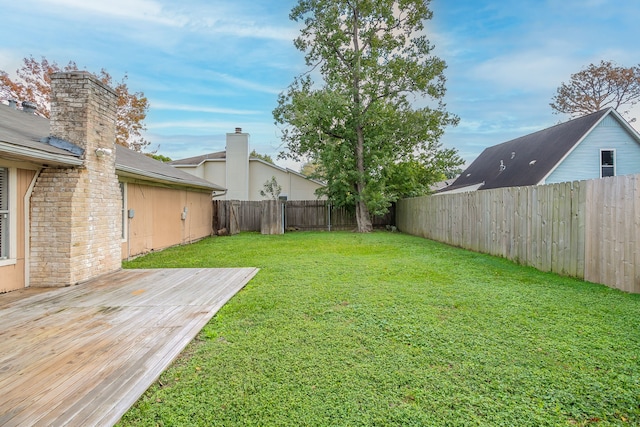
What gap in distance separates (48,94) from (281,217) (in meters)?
14.5

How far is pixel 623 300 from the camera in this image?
12.7 ft

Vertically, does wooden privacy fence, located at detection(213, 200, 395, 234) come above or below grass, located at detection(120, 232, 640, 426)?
above

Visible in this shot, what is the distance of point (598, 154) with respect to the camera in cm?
1402

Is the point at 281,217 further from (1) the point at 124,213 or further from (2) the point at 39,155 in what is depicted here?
(2) the point at 39,155

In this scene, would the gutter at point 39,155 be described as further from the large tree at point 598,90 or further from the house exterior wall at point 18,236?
the large tree at point 598,90

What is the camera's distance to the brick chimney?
4.59m

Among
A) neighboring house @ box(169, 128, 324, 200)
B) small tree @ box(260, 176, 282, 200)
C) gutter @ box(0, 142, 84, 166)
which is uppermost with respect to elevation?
neighboring house @ box(169, 128, 324, 200)

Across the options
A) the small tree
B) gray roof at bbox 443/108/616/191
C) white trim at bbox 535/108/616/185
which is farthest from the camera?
the small tree

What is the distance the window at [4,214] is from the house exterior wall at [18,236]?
5 centimetres

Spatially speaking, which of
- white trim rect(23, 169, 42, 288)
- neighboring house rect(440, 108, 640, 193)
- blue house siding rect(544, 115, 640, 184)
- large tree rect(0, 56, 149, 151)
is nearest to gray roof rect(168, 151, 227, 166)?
large tree rect(0, 56, 149, 151)

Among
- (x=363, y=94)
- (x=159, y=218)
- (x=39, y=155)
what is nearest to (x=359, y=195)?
(x=363, y=94)

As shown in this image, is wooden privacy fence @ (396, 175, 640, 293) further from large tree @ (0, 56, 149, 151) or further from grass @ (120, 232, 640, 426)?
large tree @ (0, 56, 149, 151)

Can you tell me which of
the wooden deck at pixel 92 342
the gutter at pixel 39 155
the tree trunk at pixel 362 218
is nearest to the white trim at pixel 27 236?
the wooden deck at pixel 92 342

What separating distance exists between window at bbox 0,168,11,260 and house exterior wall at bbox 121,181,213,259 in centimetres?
285
